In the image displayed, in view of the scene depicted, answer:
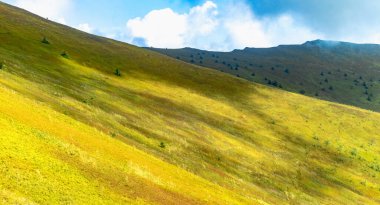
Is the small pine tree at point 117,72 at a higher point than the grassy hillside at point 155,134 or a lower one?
higher

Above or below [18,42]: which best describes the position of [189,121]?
below

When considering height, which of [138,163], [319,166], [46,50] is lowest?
[319,166]

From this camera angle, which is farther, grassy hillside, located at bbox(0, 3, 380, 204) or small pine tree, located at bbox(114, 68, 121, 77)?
small pine tree, located at bbox(114, 68, 121, 77)

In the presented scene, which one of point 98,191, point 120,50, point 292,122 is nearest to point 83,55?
point 120,50

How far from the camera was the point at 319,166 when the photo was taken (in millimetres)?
83500

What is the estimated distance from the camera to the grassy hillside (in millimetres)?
29562

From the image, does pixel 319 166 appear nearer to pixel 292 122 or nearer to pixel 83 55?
pixel 292 122

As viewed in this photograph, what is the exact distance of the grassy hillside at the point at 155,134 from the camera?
29.6 meters

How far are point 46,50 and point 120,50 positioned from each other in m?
41.1

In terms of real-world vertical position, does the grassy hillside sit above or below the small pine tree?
below

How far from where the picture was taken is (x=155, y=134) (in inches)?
2500

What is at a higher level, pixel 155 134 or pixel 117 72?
pixel 117 72

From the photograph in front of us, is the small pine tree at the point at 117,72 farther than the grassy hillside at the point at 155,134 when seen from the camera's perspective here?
Yes

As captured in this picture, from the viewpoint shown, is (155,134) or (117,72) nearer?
(155,134)
